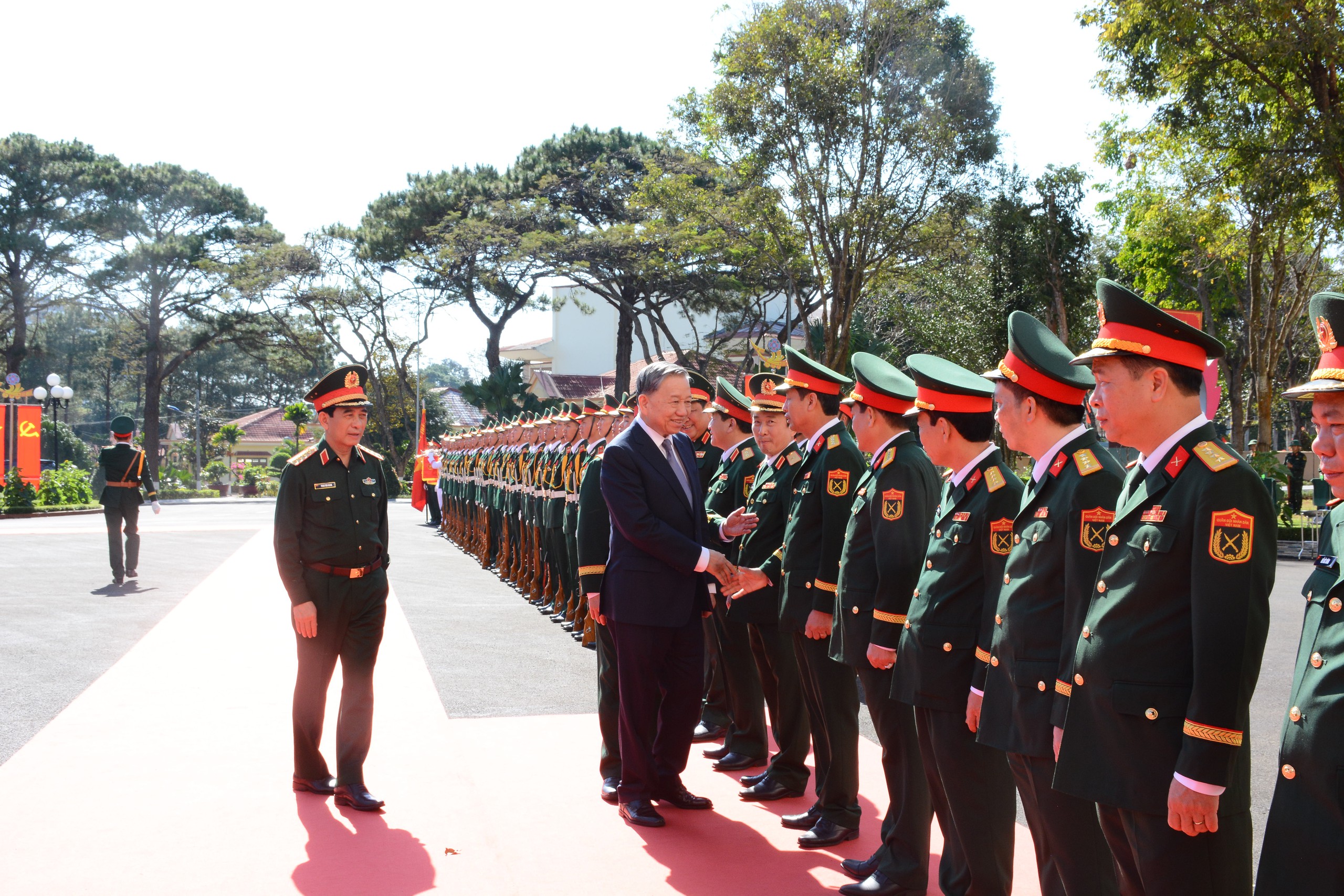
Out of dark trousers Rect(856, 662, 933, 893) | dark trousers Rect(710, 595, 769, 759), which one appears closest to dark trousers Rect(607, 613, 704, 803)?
dark trousers Rect(710, 595, 769, 759)

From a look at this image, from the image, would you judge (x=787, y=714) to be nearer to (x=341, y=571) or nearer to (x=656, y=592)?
(x=656, y=592)

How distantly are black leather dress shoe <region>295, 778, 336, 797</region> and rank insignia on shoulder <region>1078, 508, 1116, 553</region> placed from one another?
3.60 meters

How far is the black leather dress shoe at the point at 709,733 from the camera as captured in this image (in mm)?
6121

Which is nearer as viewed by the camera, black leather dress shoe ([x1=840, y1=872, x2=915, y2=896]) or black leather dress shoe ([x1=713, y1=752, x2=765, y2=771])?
black leather dress shoe ([x1=840, y1=872, x2=915, y2=896])

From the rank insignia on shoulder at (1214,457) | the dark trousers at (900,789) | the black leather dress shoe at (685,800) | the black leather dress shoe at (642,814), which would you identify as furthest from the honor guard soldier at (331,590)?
the rank insignia on shoulder at (1214,457)

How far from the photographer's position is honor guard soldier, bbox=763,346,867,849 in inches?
168

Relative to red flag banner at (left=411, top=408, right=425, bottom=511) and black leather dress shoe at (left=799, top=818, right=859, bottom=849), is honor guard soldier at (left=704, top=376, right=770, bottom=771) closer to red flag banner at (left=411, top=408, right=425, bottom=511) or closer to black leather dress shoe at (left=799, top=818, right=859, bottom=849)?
black leather dress shoe at (left=799, top=818, right=859, bottom=849)

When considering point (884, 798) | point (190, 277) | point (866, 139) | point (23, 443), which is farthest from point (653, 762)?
point (190, 277)

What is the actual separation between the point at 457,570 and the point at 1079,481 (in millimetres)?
12160

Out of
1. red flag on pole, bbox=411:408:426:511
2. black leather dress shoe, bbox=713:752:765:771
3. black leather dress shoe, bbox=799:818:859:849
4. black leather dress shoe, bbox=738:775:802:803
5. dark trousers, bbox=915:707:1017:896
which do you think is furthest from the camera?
red flag on pole, bbox=411:408:426:511

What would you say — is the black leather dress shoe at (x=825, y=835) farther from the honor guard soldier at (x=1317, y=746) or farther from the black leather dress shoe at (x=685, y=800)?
the honor guard soldier at (x=1317, y=746)

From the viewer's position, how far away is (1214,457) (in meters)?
2.34

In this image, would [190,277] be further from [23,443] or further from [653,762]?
[653,762]

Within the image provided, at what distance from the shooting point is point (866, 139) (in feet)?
66.6
